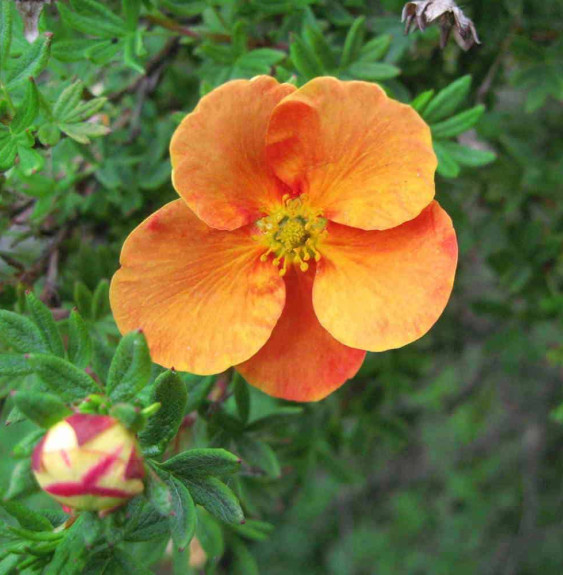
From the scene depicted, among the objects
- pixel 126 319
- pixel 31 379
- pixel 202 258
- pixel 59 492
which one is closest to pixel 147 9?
pixel 202 258

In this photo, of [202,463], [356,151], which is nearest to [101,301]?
[202,463]

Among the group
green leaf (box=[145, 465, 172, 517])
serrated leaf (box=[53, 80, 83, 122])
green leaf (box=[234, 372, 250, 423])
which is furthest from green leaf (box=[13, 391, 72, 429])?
serrated leaf (box=[53, 80, 83, 122])

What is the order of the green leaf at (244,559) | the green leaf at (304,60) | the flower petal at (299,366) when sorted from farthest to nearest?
the green leaf at (244,559) < the green leaf at (304,60) < the flower petal at (299,366)

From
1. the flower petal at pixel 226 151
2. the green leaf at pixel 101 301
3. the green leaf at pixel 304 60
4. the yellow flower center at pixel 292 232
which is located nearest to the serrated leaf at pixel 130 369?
the flower petal at pixel 226 151

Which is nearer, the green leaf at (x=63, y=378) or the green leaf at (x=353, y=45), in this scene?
the green leaf at (x=63, y=378)

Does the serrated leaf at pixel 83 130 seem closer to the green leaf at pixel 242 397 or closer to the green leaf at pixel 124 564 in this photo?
the green leaf at pixel 242 397

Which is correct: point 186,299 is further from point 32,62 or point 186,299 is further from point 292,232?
point 32,62
